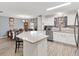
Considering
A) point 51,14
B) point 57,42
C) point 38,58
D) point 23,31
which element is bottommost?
point 57,42

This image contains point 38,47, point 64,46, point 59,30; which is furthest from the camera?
point 64,46

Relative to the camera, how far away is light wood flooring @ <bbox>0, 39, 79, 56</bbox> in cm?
337

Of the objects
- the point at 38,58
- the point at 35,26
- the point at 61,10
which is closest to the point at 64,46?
the point at 61,10

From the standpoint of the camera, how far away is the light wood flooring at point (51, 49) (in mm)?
3372

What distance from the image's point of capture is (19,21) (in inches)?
114

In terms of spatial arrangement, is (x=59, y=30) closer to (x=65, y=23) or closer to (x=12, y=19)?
Answer: (x=65, y=23)

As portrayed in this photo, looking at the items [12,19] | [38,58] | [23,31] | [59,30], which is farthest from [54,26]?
[38,58]

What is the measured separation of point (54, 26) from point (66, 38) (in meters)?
0.98

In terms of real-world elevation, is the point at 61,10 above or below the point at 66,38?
above

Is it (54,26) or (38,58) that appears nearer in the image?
(38,58)

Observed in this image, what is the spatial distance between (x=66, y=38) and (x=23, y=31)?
6.97 ft

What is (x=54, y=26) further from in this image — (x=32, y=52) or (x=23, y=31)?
(x=32, y=52)

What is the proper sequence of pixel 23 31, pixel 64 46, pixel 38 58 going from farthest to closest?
pixel 64 46, pixel 23 31, pixel 38 58

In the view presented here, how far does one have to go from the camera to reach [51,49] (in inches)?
149
